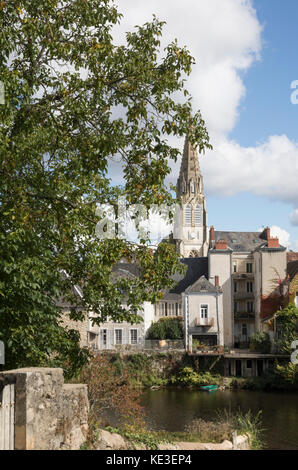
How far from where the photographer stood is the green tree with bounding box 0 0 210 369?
11.8m

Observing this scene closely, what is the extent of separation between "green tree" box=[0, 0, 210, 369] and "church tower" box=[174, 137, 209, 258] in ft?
240

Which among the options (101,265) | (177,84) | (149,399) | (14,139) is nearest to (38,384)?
(101,265)

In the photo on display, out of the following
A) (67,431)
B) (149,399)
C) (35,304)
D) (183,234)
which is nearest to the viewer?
(67,431)

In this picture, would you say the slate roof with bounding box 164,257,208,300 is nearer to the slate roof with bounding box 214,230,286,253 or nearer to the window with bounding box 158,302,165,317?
the window with bounding box 158,302,165,317

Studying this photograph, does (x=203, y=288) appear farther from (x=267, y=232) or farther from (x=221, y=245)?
(x=267, y=232)

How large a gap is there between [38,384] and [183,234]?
8019 centimetres

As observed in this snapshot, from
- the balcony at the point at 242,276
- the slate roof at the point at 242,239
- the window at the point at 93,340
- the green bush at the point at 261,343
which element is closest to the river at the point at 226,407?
the green bush at the point at 261,343

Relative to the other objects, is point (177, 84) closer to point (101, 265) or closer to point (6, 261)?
point (101, 265)

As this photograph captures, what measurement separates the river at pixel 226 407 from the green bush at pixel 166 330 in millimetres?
9787

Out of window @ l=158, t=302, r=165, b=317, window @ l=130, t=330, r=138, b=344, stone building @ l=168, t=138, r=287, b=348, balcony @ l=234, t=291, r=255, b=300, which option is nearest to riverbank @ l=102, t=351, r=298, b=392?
stone building @ l=168, t=138, r=287, b=348

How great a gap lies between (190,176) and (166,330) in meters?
44.7
